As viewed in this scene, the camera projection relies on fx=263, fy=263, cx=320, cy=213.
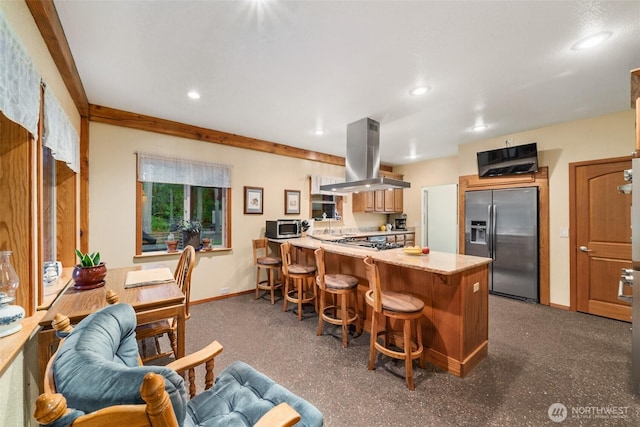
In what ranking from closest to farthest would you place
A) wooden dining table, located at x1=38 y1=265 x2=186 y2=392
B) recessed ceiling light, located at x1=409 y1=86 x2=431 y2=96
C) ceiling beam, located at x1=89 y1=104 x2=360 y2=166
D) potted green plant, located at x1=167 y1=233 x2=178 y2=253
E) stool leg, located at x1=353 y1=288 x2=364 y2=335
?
wooden dining table, located at x1=38 y1=265 x2=186 y2=392 < recessed ceiling light, located at x1=409 y1=86 x2=431 y2=96 < stool leg, located at x1=353 y1=288 x2=364 y2=335 < ceiling beam, located at x1=89 y1=104 x2=360 y2=166 < potted green plant, located at x1=167 y1=233 x2=178 y2=253

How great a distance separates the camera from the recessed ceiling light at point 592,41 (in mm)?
1849

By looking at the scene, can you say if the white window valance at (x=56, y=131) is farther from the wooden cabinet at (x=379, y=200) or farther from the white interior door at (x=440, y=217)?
the white interior door at (x=440, y=217)

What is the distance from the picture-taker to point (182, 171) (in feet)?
12.1

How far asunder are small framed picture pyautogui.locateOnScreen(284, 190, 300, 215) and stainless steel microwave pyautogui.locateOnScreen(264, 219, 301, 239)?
46 centimetres

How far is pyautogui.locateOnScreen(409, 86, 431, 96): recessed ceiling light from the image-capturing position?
8.57 feet

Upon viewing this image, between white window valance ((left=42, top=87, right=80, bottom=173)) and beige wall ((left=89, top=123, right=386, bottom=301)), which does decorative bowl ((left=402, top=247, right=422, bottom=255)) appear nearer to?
beige wall ((left=89, top=123, right=386, bottom=301))

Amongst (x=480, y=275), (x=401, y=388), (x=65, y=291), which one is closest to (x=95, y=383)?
(x=65, y=291)

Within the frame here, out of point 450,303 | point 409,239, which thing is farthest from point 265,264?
point 409,239

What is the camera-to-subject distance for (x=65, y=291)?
185cm

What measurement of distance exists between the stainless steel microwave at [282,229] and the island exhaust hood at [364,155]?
4.05 feet

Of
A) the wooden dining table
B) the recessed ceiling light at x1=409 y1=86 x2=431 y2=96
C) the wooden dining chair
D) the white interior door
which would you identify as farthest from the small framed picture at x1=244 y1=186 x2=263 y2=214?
the white interior door

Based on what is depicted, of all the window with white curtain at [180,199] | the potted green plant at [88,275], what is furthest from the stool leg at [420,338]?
the window with white curtain at [180,199]

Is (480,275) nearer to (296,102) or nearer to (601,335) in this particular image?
(601,335)

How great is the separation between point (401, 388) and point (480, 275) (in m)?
1.18
